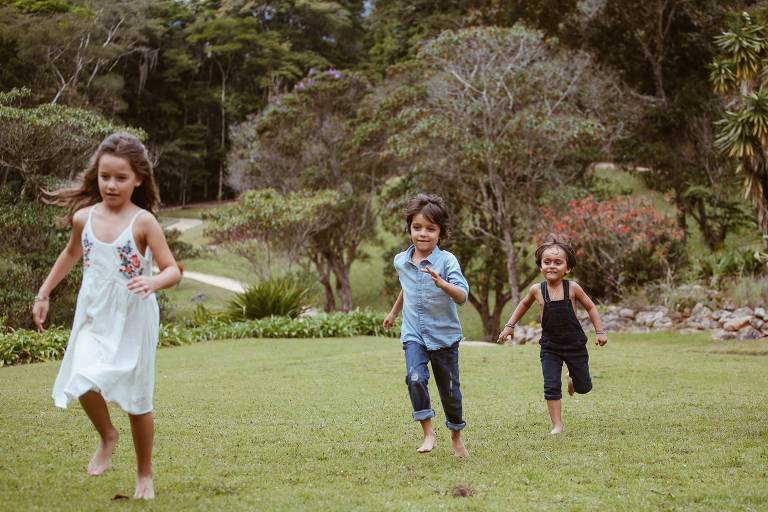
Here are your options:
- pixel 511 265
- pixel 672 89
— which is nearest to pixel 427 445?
pixel 511 265

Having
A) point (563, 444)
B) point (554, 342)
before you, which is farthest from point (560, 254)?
point (563, 444)

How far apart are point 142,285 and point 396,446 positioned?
2.40 metres

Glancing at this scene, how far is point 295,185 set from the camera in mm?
25938

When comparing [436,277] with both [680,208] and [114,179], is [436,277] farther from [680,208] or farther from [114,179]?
[680,208]

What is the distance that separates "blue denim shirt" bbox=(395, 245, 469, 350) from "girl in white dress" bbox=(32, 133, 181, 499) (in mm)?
1664

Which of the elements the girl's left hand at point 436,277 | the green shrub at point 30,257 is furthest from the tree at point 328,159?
the girl's left hand at point 436,277

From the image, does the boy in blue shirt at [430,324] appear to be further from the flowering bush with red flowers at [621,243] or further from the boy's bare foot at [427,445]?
the flowering bush with red flowers at [621,243]

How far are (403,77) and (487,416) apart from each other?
17716 millimetres

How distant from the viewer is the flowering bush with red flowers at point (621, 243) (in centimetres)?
1661

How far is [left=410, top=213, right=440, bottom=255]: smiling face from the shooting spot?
16.8 feet

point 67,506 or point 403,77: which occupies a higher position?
point 403,77

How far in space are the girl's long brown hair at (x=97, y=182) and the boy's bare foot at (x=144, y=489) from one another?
1.29m

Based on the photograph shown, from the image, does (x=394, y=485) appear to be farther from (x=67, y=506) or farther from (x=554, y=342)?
(x=554, y=342)

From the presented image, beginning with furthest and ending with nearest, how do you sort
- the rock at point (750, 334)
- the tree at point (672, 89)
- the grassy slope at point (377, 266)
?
the grassy slope at point (377, 266)
the tree at point (672, 89)
the rock at point (750, 334)
